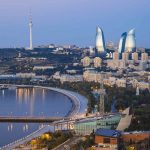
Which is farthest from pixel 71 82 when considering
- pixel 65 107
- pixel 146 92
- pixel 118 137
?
pixel 118 137

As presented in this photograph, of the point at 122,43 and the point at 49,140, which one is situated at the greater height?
the point at 122,43

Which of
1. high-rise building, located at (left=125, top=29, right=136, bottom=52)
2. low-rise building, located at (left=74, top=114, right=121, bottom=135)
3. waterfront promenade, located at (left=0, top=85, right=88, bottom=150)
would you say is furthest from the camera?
high-rise building, located at (left=125, top=29, right=136, bottom=52)

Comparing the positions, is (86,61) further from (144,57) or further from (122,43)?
(122,43)

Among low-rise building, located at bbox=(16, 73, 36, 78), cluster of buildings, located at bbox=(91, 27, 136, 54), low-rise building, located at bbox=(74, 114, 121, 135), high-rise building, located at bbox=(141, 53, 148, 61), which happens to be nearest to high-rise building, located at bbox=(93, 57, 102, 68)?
high-rise building, located at bbox=(141, 53, 148, 61)

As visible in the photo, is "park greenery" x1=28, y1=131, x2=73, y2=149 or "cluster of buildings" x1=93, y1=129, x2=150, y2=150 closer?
"cluster of buildings" x1=93, y1=129, x2=150, y2=150

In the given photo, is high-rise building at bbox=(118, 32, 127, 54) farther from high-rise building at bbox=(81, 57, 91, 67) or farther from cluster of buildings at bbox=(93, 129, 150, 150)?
cluster of buildings at bbox=(93, 129, 150, 150)

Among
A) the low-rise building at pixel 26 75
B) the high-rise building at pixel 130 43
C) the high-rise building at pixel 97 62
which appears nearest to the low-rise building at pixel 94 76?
the low-rise building at pixel 26 75

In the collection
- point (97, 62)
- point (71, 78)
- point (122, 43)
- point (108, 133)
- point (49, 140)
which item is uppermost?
point (122, 43)

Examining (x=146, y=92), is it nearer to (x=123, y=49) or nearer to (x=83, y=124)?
(x=83, y=124)

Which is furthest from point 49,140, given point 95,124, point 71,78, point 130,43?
point 130,43
